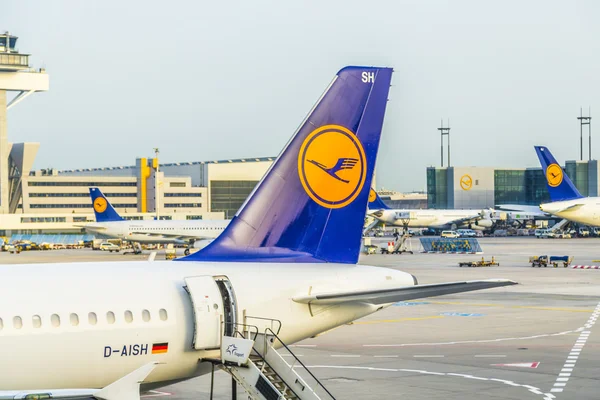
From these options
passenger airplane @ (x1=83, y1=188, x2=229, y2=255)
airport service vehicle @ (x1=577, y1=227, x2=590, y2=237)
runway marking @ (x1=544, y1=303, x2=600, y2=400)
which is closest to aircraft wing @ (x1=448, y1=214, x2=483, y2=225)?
airport service vehicle @ (x1=577, y1=227, x2=590, y2=237)

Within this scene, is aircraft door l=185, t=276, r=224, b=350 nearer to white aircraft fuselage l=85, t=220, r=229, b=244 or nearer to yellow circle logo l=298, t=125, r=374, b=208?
yellow circle logo l=298, t=125, r=374, b=208

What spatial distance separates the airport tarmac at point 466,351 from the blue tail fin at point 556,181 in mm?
60704

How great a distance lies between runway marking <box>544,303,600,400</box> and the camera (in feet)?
86.7

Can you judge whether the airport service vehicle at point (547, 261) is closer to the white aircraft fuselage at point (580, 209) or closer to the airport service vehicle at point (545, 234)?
the white aircraft fuselage at point (580, 209)

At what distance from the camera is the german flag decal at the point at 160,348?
19188mm

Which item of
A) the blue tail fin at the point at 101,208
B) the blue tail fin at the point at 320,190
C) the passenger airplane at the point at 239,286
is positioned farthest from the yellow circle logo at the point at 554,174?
the blue tail fin at the point at 320,190

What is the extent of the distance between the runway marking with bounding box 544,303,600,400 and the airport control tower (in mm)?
164154

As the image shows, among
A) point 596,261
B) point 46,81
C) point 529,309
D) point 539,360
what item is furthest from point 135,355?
point 46,81

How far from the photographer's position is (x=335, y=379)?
2798 cm

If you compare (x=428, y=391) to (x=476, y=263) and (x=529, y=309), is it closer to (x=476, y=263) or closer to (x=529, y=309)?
(x=529, y=309)

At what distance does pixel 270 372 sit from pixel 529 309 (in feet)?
104

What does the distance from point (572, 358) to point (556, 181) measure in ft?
299

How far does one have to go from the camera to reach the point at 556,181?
119250 millimetres

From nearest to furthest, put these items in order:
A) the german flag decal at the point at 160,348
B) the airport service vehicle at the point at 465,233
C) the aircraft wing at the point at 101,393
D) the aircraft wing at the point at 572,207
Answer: the aircraft wing at the point at 101,393 → the german flag decal at the point at 160,348 → the aircraft wing at the point at 572,207 → the airport service vehicle at the point at 465,233
